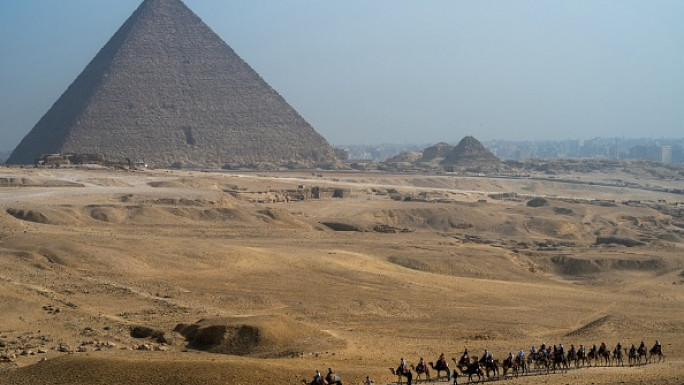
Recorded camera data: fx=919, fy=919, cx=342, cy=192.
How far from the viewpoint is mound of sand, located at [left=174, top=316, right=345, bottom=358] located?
14289 millimetres

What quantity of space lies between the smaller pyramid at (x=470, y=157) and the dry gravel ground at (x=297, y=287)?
51.6 metres

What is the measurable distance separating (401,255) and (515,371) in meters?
12.5

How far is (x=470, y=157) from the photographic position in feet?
309

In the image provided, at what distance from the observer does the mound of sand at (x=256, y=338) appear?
563 inches

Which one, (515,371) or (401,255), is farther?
(401,255)

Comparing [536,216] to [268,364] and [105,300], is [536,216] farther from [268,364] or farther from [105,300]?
[268,364]

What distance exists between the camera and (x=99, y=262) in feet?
68.3

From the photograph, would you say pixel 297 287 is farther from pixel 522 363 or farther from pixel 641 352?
pixel 641 352

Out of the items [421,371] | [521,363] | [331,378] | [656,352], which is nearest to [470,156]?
[656,352]

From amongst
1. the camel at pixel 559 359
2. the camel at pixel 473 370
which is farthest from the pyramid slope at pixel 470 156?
the camel at pixel 473 370

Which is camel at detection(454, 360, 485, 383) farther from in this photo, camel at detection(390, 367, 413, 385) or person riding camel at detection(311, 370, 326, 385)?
person riding camel at detection(311, 370, 326, 385)

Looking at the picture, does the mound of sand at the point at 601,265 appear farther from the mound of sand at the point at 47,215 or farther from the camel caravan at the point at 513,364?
the mound of sand at the point at 47,215

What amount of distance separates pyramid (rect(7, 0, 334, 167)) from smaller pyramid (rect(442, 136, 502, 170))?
12.8m

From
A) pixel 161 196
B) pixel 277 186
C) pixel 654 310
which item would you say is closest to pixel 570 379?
pixel 654 310
